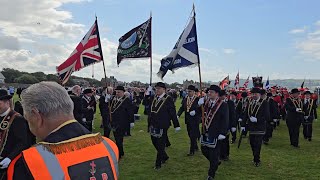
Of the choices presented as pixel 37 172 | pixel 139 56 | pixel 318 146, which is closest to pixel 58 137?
pixel 37 172

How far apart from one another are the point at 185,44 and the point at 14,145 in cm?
611

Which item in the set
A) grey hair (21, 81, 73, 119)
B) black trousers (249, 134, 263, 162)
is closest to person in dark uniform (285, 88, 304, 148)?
black trousers (249, 134, 263, 162)

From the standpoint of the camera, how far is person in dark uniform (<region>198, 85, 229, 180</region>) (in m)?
8.22

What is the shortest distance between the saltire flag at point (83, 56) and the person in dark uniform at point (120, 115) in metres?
1.61

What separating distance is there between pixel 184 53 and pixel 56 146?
26.3ft

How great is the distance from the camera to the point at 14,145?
16.7ft

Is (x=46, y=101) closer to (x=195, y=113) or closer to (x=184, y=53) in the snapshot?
(x=184, y=53)

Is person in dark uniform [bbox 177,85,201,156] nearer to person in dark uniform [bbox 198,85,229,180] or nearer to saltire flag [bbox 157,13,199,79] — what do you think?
saltire flag [bbox 157,13,199,79]

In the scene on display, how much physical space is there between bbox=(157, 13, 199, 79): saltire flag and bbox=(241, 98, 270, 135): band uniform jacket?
2246 mm

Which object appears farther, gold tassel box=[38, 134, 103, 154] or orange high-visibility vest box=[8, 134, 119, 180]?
gold tassel box=[38, 134, 103, 154]

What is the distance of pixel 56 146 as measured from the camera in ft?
7.36

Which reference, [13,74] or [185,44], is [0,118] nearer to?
[185,44]

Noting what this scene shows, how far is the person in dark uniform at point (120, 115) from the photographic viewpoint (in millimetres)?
10422

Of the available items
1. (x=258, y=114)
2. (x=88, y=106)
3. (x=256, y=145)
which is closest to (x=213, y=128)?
(x=256, y=145)
